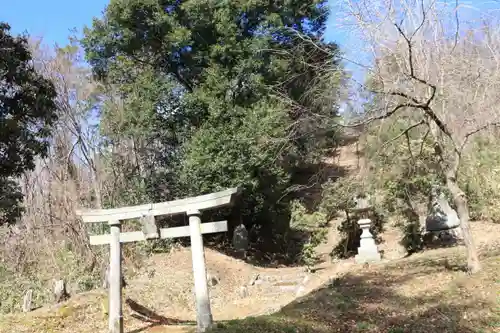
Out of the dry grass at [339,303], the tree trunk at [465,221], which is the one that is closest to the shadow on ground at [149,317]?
the dry grass at [339,303]

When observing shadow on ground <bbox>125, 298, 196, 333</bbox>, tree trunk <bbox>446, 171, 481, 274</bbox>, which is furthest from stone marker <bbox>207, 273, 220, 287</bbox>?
tree trunk <bbox>446, 171, 481, 274</bbox>

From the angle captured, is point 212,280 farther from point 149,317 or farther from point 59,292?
point 59,292

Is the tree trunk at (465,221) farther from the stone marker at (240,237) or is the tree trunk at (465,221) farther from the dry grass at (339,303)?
the stone marker at (240,237)

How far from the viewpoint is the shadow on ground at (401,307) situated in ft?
21.1

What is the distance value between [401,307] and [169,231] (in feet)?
13.6

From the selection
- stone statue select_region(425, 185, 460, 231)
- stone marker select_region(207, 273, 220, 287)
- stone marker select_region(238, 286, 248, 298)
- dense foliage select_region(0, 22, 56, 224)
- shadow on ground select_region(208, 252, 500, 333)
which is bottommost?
shadow on ground select_region(208, 252, 500, 333)

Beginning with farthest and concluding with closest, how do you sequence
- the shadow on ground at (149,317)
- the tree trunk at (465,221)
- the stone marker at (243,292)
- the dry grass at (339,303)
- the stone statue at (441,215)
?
the stone statue at (441,215) < the stone marker at (243,292) < the shadow on ground at (149,317) < the tree trunk at (465,221) < the dry grass at (339,303)

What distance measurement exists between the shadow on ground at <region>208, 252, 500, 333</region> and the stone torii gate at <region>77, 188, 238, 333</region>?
1.95 feet

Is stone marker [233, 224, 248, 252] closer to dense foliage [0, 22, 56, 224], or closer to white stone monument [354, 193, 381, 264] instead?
white stone monument [354, 193, 381, 264]

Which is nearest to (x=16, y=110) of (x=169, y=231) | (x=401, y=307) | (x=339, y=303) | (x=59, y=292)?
(x=169, y=231)

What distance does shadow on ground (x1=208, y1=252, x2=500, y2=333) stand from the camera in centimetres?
642

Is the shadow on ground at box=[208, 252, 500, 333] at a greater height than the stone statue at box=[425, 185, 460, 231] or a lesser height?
lesser

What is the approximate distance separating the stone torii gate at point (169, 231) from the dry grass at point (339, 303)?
0.57 m

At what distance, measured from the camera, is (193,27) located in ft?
52.3
